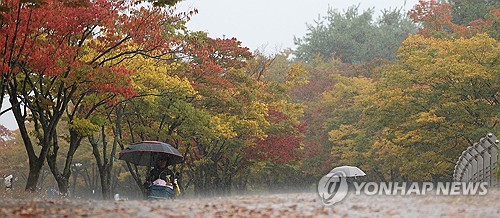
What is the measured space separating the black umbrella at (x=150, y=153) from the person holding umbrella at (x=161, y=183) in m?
2.53

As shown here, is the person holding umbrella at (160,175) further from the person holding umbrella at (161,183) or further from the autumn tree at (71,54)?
the autumn tree at (71,54)

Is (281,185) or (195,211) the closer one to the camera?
(195,211)

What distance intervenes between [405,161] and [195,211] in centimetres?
2296

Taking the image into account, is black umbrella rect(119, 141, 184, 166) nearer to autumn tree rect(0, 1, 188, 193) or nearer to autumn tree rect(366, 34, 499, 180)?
autumn tree rect(0, 1, 188, 193)

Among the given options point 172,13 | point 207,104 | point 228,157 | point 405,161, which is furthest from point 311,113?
point 172,13

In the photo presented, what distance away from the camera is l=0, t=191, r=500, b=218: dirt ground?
31.0ft

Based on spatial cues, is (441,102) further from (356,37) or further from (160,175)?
(356,37)

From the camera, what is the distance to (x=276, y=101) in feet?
117

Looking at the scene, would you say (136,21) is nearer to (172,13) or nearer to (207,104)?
(172,13)

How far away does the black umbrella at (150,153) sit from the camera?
18.1m

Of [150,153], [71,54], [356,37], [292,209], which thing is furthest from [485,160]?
[356,37]

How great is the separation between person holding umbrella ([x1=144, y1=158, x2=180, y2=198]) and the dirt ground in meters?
3.03

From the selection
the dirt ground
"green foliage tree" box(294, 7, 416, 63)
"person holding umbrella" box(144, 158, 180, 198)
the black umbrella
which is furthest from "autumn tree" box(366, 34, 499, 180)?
"green foliage tree" box(294, 7, 416, 63)

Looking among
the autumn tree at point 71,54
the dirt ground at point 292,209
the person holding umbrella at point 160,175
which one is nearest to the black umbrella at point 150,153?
the person holding umbrella at point 160,175
